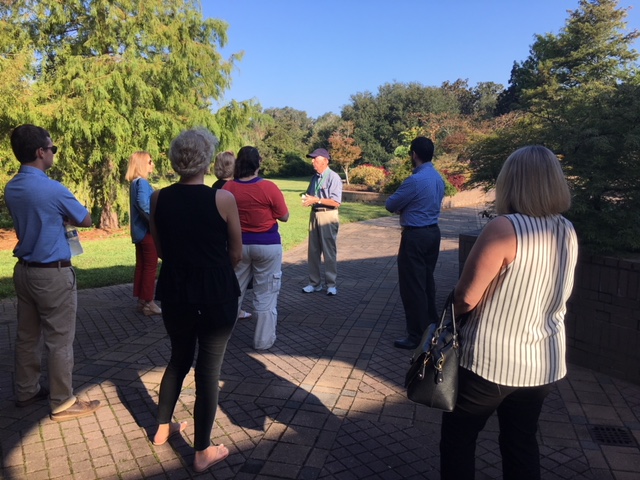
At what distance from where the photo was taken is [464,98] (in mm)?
56812

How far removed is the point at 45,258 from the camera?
3271 millimetres

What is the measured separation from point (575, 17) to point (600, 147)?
115 ft

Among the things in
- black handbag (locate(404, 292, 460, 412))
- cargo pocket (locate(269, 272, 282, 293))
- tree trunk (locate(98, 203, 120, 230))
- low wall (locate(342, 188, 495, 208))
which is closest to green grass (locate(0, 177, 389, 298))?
tree trunk (locate(98, 203, 120, 230))

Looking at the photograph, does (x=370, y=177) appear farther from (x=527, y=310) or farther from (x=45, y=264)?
(x=527, y=310)

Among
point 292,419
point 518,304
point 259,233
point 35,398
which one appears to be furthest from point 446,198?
point 518,304

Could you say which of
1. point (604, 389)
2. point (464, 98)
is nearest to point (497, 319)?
point (604, 389)

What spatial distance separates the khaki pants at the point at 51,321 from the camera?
329 centimetres

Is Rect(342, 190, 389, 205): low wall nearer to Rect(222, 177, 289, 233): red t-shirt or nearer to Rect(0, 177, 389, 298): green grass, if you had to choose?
Rect(0, 177, 389, 298): green grass

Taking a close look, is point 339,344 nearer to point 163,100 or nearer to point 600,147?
point 600,147

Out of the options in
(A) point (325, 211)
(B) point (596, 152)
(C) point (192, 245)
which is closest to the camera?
(C) point (192, 245)

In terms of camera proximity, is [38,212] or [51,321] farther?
[51,321]

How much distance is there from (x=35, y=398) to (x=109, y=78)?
1054 cm

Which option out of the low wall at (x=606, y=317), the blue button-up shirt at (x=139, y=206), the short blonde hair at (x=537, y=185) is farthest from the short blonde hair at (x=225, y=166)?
the short blonde hair at (x=537, y=185)

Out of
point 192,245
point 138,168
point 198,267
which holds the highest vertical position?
point 138,168
